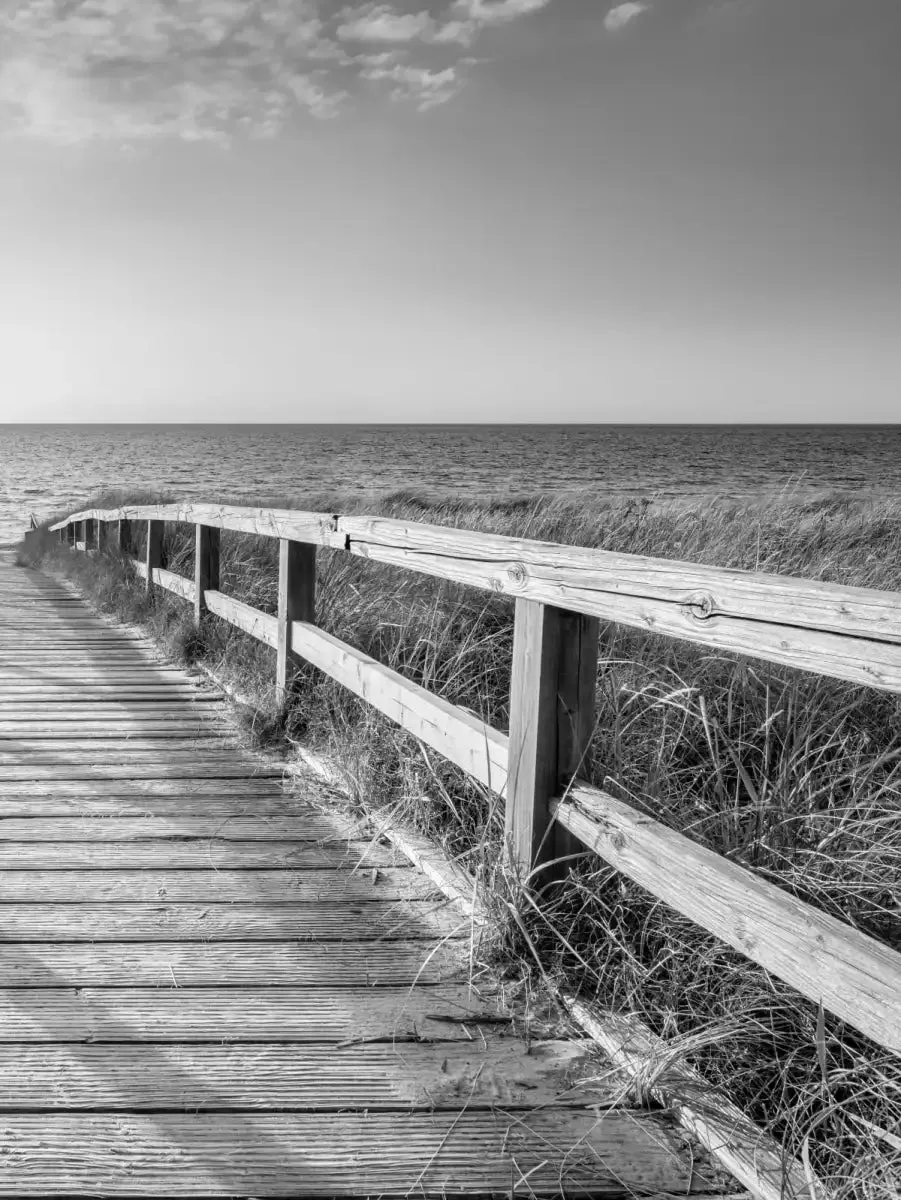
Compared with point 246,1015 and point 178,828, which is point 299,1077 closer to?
point 246,1015

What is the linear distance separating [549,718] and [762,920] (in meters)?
0.79

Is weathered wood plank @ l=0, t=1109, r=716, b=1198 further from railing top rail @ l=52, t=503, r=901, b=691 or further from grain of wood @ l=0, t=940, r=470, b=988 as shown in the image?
railing top rail @ l=52, t=503, r=901, b=691

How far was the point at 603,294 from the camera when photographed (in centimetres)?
5844

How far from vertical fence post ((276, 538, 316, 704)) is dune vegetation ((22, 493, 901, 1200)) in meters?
0.11

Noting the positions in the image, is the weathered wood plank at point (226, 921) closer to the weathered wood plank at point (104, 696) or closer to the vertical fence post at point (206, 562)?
the weathered wood plank at point (104, 696)

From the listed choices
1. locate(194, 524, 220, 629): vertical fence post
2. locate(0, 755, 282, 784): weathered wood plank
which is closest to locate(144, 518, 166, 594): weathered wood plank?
locate(194, 524, 220, 629): vertical fence post

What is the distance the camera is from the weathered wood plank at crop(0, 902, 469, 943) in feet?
7.36

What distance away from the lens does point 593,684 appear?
2.11 m

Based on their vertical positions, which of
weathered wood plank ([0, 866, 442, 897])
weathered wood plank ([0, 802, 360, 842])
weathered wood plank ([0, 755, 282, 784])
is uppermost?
weathered wood plank ([0, 866, 442, 897])

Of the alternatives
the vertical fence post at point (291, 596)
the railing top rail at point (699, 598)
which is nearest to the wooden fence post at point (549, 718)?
the railing top rail at point (699, 598)

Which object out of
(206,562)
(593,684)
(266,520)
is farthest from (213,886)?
(206,562)

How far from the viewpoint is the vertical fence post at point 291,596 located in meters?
4.12

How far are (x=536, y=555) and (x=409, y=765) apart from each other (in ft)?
4.23

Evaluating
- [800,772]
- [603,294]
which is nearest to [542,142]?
[800,772]
